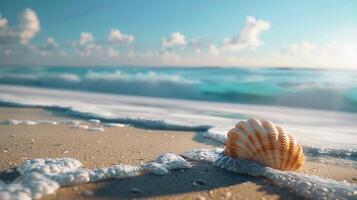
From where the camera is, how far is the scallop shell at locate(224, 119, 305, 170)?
2.98m

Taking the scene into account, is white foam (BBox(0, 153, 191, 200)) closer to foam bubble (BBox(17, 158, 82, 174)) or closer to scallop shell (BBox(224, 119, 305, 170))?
foam bubble (BBox(17, 158, 82, 174))

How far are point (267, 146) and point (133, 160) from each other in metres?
1.26

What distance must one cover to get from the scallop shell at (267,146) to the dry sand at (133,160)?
0.67 feet

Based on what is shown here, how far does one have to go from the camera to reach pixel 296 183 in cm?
271

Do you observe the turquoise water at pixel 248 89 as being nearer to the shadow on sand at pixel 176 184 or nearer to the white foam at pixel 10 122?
the white foam at pixel 10 122

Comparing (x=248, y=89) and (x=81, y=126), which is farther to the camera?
(x=248, y=89)

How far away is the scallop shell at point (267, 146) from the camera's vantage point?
2.98 meters

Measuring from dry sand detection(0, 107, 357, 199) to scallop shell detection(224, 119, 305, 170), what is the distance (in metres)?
0.20

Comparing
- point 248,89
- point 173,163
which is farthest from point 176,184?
point 248,89

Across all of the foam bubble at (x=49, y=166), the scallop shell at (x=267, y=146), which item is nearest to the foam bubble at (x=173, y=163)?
the scallop shell at (x=267, y=146)

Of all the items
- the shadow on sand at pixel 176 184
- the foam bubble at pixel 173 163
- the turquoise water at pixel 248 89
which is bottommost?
the shadow on sand at pixel 176 184

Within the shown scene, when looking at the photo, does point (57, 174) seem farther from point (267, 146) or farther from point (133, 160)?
point (267, 146)

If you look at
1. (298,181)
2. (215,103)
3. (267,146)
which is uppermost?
(215,103)

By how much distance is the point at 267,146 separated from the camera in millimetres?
2986
